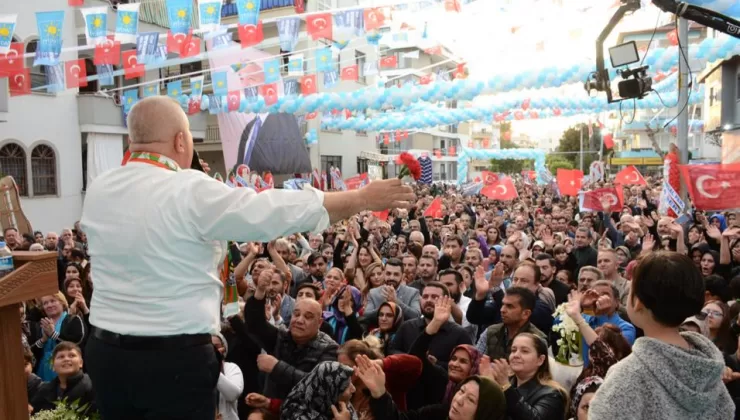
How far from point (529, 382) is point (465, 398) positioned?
81cm

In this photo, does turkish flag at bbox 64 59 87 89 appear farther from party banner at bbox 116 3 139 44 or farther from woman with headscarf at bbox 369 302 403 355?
woman with headscarf at bbox 369 302 403 355

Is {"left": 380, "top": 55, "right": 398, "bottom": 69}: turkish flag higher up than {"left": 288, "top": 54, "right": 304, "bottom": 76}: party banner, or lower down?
higher up

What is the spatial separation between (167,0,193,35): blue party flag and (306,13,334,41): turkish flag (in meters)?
2.54

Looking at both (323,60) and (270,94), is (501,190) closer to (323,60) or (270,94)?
(323,60)

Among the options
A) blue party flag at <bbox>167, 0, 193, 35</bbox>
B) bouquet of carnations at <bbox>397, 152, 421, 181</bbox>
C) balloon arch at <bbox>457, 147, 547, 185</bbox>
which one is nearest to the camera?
bouquet of carnations at <bbox>397, 152, 421, 181</bbox>

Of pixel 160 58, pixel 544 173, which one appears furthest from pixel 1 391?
pixel 544 173

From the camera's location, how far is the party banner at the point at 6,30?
11328 millimetres

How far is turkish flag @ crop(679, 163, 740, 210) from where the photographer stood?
900 centimetres

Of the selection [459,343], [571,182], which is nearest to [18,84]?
[459,343]

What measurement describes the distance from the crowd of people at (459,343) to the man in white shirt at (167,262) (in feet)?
0.72

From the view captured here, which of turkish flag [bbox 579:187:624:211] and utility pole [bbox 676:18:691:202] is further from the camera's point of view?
turkish flag [bbox 579:187:624:211]

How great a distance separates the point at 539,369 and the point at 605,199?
9.26m

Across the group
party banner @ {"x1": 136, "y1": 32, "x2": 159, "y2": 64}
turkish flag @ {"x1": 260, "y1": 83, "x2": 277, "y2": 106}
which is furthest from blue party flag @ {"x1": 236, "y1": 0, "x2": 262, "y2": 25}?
turkish flag @ {"x1": 260, "y1": 83, "x2": 277, "y2": 106}

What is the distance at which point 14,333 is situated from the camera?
243 centimetres
